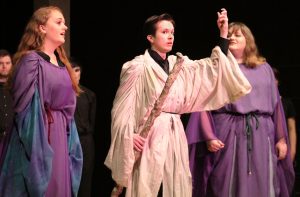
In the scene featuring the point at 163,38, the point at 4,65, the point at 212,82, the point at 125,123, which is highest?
the point at 163,38

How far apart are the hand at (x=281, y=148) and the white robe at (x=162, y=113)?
0.73 m

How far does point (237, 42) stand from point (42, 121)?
1532mm

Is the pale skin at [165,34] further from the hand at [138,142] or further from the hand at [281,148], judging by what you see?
the hand at [281,148]

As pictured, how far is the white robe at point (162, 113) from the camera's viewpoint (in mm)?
3562

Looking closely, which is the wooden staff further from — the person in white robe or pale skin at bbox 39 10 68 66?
pale skin at bbox 39 10 68 66

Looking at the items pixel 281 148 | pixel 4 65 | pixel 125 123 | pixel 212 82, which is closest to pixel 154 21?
pixel 212 82

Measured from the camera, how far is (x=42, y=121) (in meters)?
3.28

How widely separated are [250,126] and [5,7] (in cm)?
273

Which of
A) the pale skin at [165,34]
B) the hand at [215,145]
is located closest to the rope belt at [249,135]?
the hand at [215,145]

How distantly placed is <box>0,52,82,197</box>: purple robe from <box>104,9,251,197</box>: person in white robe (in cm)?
29

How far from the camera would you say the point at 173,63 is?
3770 mm

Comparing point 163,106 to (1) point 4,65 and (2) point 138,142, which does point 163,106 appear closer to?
(2) point 138,142

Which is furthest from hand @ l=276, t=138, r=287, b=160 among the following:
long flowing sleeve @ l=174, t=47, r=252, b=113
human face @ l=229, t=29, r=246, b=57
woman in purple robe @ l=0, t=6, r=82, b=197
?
woman in purple robe @ l=0, t=6, r=82, b=197

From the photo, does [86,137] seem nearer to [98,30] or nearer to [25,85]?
[98,30]
